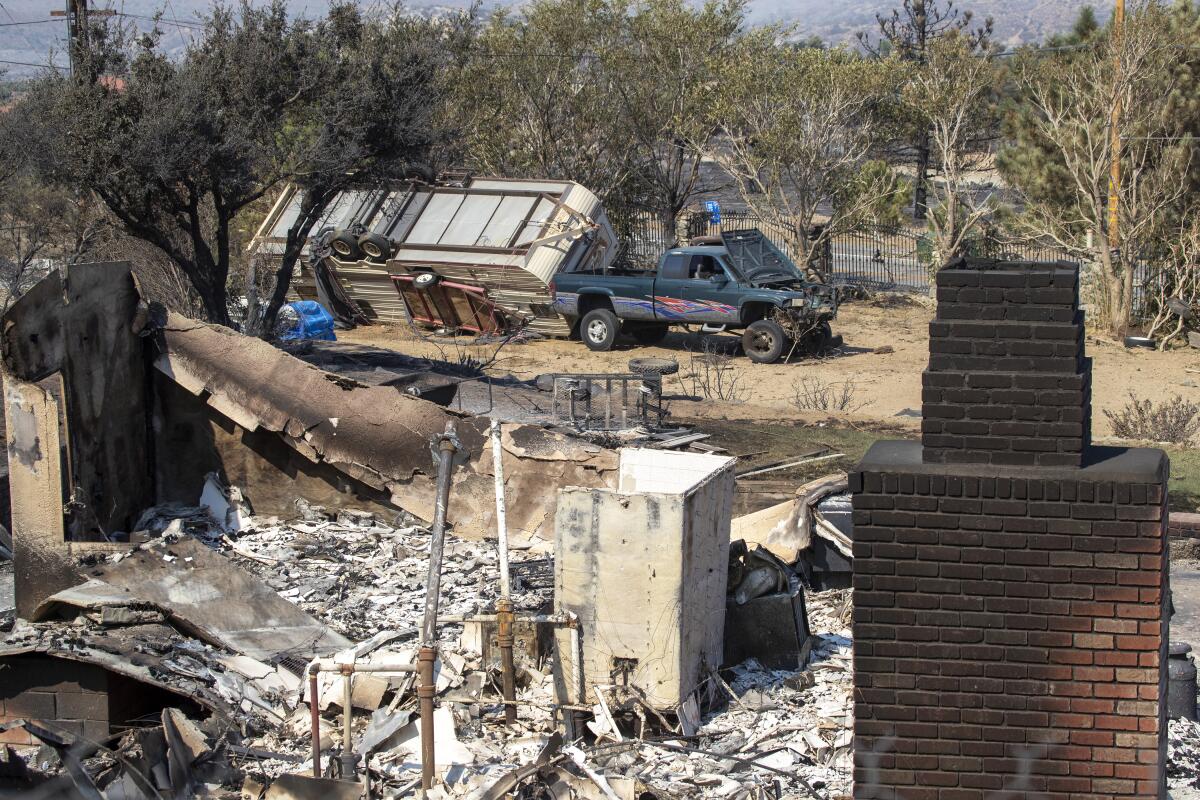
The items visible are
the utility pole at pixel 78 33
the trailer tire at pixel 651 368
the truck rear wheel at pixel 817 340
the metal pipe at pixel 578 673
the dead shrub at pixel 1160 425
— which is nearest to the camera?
the metal pipe at pixel 578 673

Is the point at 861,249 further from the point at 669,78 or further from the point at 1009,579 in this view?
the point at 1009,579

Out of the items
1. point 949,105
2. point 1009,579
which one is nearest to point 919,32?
point 949,105

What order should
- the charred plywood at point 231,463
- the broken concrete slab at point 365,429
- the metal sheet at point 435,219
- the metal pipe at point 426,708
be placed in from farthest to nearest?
the metal sheet at point 435,219, the charred plywood at point 231,463, the broken concrete slab at point 365,429, the metal pipe at point 426,708

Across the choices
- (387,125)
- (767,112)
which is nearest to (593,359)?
(387,125)

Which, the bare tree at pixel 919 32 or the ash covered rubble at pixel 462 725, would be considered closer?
the ash covered rubble at pixel 462 725

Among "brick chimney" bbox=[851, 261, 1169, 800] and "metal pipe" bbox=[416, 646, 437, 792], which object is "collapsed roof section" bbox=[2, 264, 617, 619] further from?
"brick chimney" bbox=[851, 261, 1169, 800]

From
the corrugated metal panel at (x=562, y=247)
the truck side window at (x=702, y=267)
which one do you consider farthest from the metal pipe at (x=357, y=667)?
the corrugated metal panel at (x=562, y=247)

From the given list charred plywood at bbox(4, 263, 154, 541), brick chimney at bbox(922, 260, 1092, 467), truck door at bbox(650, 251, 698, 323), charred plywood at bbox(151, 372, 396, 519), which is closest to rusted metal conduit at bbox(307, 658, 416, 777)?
brick chimney at bbox(922, 260, 1092, 467)

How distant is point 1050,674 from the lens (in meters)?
4.21

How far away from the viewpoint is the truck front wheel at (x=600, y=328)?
2197 centimetres

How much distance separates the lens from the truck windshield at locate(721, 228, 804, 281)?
21.3 metres

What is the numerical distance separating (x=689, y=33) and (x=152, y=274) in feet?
49.2

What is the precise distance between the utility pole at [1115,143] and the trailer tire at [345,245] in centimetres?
1371

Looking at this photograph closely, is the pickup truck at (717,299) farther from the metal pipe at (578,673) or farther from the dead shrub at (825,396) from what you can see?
the metal pipe at (578,673)
